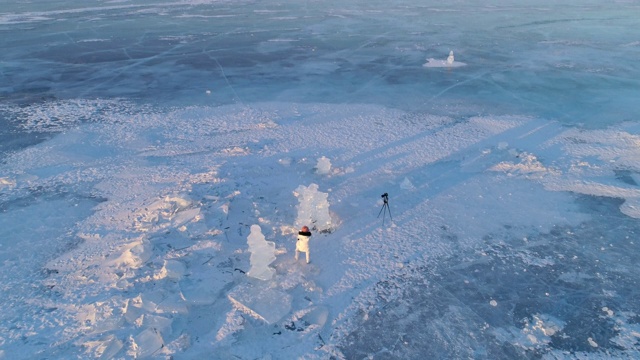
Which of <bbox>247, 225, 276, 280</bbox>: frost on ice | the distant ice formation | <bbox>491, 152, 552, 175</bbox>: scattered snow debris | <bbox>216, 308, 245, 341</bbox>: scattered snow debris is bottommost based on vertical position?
<bbox>216, 308, 245, 341</bbox>: scattered snow debris

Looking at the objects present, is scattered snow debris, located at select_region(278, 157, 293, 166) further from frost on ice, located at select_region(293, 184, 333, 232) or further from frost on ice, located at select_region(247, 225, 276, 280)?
frost on ice, located at select_region(247, 225, 276, 280)

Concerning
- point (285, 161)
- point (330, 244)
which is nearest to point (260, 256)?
point (330, 244)

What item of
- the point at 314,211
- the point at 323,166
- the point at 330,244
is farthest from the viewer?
the point at 323,166

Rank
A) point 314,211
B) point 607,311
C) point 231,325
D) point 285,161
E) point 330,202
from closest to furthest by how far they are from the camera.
→ point 231,325
point 607,311
point 314,211
point 330,202
point 285,161

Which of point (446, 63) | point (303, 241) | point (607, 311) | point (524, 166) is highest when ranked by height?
point (446, 63)

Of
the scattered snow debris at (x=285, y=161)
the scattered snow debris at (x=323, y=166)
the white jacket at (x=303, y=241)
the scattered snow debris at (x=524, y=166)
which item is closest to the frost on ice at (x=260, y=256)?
the white jacket at (x=303, y=241)

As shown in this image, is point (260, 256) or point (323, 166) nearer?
point (260, 256)

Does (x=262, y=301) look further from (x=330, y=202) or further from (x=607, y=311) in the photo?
(x=607, y=311)

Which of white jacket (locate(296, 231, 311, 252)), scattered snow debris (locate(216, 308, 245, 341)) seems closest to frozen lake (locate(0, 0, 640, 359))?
scattered snow debris (locate(216, 308, 245, 341))
